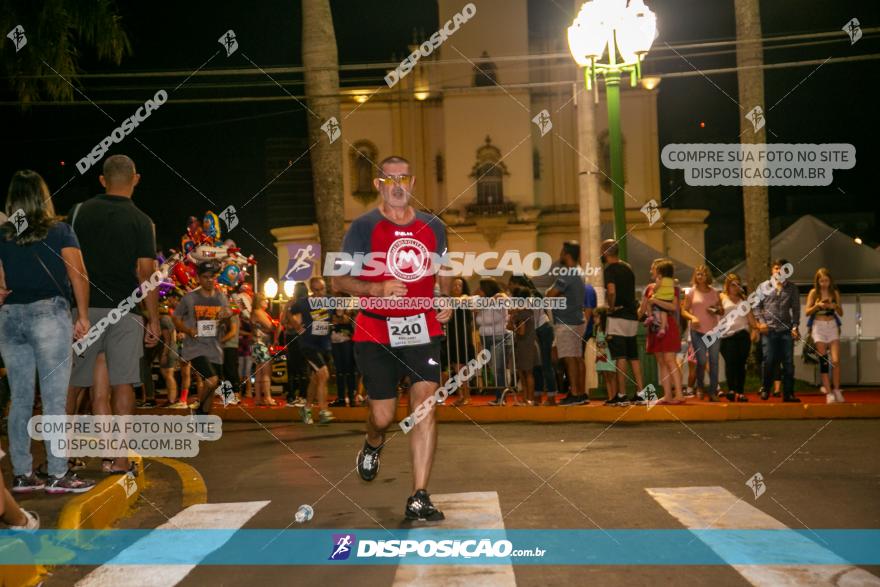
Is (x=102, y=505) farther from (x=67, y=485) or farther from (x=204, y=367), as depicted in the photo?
(x=204, y=367)

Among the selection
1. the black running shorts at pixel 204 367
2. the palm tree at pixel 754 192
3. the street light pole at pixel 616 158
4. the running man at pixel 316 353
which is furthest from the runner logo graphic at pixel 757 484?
the palm tree at pixel 754 192

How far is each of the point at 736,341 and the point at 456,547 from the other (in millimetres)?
10380

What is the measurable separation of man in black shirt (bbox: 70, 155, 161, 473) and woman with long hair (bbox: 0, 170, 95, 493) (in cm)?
53

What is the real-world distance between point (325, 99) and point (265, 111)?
83.4 feet

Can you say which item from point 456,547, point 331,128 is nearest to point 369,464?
point 456,547

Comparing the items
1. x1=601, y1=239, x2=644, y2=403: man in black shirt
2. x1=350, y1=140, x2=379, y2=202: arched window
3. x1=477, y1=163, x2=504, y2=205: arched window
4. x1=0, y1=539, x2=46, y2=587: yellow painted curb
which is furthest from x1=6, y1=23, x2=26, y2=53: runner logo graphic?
x1=350, y1=140, x2=379, y2=202: arched window

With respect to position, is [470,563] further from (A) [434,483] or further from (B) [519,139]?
(B) [519,139]

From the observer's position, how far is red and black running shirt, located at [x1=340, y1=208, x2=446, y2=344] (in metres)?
7.18

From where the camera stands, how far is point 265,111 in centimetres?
4425

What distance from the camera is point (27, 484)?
7.79 m

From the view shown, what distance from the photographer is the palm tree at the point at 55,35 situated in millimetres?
14547

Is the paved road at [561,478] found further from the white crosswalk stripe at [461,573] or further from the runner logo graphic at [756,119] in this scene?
the runner logo graphic at [756,119]

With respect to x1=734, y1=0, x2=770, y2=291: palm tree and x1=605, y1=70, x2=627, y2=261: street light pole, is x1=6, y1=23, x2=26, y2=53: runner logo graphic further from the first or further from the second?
x1=734, y1=0, x2=770, y2=291: palm tree

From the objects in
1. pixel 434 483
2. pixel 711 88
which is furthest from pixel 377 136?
pixel 434 483
